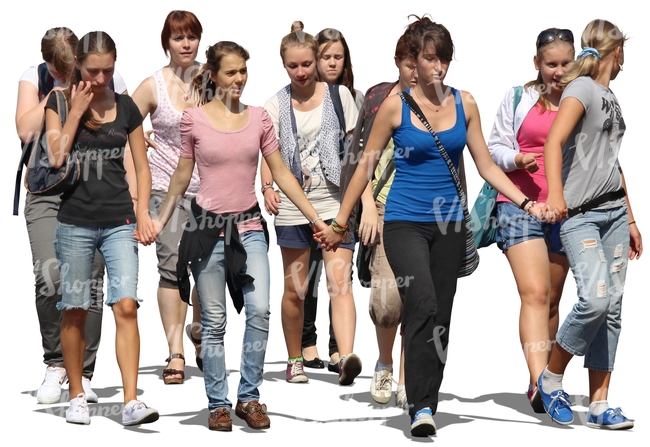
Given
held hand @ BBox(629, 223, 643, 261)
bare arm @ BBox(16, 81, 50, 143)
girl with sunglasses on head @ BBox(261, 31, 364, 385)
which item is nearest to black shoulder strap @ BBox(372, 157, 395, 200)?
girl with sunglasses on head @ BBox(261, 31, 364, 385)

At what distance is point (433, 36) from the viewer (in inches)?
393

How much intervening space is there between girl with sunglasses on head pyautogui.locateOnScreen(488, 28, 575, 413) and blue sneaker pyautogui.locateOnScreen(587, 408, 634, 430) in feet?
1.77

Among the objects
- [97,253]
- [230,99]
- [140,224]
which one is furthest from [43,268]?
[230,99]

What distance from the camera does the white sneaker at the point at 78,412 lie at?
35.4 feet

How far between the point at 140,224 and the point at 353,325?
2322 millimetres

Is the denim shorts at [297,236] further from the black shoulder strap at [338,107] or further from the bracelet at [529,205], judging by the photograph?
the bracelet at [529,205]

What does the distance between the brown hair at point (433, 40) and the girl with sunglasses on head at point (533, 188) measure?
4.15 feet

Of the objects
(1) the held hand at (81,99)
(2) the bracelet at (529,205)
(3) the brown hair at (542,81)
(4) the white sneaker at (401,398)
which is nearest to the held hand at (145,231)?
(1) the held hand at (81,99)

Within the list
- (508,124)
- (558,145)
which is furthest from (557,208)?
(508,124)

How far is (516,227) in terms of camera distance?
36.4ft

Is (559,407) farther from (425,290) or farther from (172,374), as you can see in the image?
(172,374)

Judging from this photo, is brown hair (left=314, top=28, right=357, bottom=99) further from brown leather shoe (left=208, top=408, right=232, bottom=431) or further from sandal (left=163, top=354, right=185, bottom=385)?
brown leather shoe (left=208, top=408, right=232, bottom=431)

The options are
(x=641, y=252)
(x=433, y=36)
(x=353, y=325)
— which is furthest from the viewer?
(x=353, y=325)

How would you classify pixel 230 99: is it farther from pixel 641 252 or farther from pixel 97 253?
pixel 641 252
